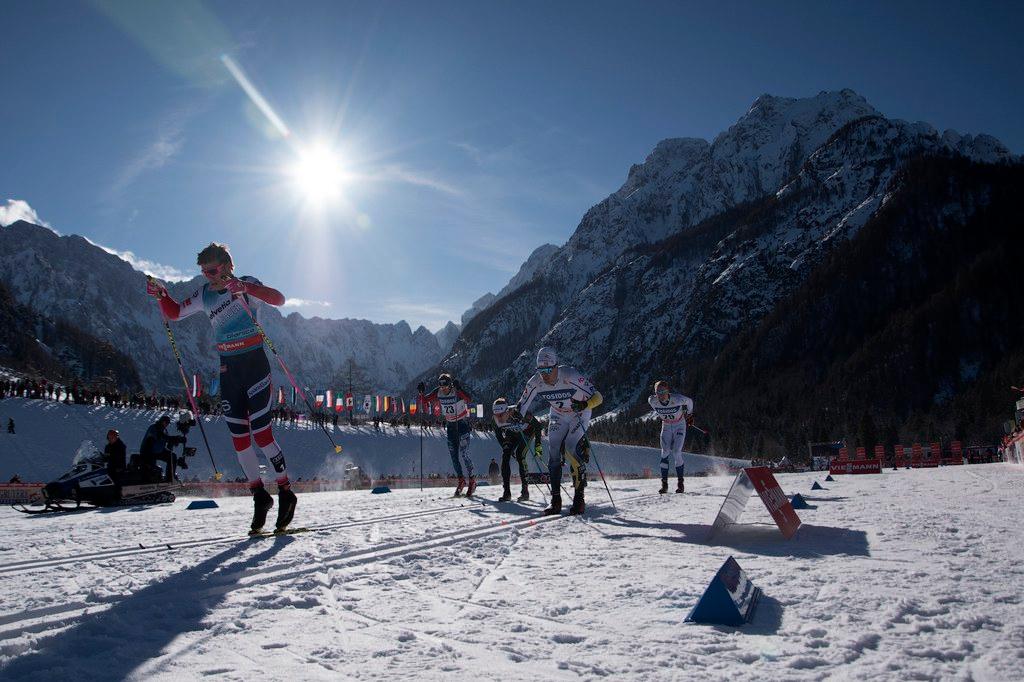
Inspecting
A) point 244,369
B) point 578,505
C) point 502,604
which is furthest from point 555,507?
point 502,604

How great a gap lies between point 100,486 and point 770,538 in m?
12.2

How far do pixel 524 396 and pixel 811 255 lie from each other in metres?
191

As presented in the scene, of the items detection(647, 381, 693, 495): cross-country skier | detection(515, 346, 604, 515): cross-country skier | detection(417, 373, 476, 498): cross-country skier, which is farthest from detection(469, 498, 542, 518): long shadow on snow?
detection(647, 381, 693, 495): cross-country skier

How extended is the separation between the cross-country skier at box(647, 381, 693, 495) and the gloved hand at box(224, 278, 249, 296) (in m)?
9.88

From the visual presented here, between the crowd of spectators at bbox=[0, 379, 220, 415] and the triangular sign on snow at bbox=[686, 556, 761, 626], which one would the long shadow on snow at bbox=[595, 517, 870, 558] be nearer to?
the triangular sign on snow at bbox=[686, 556, 761, 626]

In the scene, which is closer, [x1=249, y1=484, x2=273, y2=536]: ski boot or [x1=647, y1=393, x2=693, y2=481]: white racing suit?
[x1=249, y1=484, x2=273, y2=536]: ski boot

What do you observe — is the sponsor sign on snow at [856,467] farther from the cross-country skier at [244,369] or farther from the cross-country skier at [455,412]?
the cross-country skier at [244,369]

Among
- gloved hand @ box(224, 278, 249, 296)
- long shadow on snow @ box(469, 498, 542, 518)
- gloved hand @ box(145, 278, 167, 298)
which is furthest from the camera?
long shadow on snow @ box(469, 498, 542, 518)

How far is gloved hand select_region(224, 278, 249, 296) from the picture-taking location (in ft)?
22.6

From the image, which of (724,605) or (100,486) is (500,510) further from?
(100,486)

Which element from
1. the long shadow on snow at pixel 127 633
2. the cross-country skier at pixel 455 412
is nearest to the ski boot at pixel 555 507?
→ the cross-country skier at pixel 455 412

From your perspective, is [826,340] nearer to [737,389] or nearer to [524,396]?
[737,389]

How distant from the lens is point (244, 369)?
6.74 m

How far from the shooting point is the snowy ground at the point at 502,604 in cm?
257
